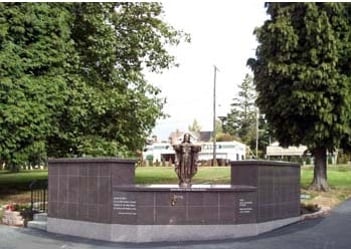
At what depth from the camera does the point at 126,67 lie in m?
26.1

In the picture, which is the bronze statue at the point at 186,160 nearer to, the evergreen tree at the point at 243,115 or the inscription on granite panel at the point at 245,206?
the inscription on granite panel at the point at 245,206

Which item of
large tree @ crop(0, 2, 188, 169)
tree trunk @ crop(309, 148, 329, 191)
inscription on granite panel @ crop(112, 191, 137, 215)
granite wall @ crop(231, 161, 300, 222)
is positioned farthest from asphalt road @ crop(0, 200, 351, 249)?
tree trunk @ crop(309, 148, 329, 191)

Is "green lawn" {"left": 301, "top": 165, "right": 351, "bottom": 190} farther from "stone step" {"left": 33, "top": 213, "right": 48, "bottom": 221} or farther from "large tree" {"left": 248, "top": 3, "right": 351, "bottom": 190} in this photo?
"stone step" {"left": 33, "top": 213, "right": 48, "bottom": 221}

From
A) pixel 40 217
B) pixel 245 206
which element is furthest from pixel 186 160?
pixel 40 217

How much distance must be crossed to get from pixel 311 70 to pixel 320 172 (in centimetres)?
435

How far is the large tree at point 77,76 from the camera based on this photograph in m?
20.3

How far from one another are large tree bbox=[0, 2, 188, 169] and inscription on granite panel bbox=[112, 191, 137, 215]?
7.29 meters

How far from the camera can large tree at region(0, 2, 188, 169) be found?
798 inches

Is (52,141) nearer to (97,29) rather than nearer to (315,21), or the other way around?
(97,29)

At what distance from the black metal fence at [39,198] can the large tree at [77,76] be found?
145 cm

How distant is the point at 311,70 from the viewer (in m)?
22.1

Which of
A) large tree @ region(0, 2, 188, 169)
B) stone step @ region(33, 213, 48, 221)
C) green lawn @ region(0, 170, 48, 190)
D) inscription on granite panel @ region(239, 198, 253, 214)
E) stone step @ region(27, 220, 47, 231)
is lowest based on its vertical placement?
stone step @ region(27, 220, 47, 231)

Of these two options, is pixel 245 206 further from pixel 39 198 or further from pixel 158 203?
pixel 39 198

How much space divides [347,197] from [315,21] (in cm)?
669
